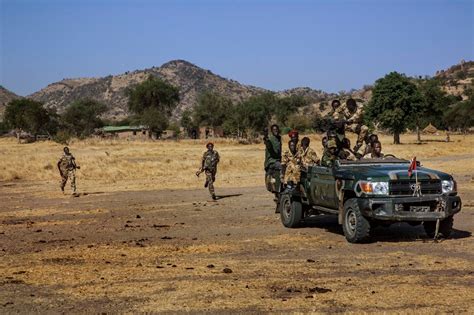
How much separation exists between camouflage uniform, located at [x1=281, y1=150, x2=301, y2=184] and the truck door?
68 centimetres

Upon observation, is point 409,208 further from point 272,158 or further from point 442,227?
point 272,158

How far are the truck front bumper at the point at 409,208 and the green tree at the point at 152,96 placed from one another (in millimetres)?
101607

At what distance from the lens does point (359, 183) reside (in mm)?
11414

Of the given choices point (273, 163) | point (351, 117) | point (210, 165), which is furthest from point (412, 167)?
point (210, 165)

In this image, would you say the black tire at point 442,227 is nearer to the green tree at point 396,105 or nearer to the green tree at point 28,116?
the green tree at point 396,105

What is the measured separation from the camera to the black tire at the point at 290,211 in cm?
1404

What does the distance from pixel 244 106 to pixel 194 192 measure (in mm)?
72786

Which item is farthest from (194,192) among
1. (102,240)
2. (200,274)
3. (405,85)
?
(405,85)

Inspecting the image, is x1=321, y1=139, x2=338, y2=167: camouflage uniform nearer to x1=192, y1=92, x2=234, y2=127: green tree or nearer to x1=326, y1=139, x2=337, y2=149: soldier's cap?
x1=326, y1=139, x2=337, y2=149: soldier's cap

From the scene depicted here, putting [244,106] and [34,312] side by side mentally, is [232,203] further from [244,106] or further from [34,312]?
[244,106]

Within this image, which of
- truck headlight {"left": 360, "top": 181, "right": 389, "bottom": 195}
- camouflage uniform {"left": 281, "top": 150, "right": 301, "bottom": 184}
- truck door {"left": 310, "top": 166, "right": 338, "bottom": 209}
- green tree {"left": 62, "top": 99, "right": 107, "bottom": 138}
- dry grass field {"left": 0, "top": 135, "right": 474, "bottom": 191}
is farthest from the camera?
green tree {"left": 62, "top": 99, "right": 107, "bottom": 138}

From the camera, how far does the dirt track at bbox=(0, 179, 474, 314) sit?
24.6 ft

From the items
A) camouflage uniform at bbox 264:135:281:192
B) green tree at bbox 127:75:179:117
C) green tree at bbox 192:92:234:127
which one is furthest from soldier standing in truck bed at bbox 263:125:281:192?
green tree at bbox 127:75:179:117

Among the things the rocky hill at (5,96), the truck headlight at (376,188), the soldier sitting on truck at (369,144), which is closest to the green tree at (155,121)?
the rocky hill at (5,96)
